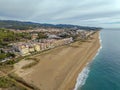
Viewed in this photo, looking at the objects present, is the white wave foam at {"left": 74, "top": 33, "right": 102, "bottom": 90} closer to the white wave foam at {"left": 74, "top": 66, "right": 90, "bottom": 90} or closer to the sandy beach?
the white wave foam at {"left": 74, "top": 66, "right": 90, "bottom": 90}

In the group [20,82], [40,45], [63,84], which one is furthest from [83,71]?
[40,45]

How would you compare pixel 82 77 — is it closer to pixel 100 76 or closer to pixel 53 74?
pixel 100 76

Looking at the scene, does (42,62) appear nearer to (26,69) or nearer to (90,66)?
(26,69)

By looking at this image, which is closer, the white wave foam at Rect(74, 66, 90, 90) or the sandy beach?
the sandy beach

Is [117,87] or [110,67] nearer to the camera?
[117,87]

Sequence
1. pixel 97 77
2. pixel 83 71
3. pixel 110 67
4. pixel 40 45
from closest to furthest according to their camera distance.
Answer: pixel 97 77 < pixel 83 71 < pixel 110 67 < pixel 40 45

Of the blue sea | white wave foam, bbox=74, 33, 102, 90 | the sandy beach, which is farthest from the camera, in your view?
white wave foam, bbox=74, 33, 102, 90

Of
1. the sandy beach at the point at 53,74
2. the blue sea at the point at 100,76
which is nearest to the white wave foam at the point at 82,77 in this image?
the blue sea at the point at 100,76

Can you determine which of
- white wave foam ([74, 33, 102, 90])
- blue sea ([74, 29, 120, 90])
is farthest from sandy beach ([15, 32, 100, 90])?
blue sea ([74, 29, 120, 90])
